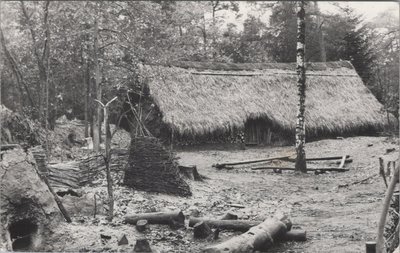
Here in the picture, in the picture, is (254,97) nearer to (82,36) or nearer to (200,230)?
(82,36)

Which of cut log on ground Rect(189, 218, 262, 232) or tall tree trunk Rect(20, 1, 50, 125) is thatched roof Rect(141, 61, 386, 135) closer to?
tall tree trunk Rect(20, 1, 50, 125)

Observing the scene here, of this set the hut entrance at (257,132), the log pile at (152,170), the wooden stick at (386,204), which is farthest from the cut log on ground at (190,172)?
the hut entrance at (257,132)

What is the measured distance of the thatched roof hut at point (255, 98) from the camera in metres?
11.9

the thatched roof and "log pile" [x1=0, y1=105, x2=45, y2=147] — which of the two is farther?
the thatched roof

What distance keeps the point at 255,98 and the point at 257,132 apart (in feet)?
3.42

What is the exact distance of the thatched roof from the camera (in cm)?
1193

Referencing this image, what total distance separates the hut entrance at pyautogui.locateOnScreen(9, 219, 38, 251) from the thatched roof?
293 inches

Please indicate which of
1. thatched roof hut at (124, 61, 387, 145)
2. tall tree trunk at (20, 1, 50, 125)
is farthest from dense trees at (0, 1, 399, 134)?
thatched roof hut at (124, 61, 387, 145)

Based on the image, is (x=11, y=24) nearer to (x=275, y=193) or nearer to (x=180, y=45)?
(x=180, y=45)

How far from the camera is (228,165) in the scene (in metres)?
9.27

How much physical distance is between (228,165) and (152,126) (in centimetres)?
325

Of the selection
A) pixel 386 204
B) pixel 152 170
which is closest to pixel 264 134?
pixel 152 170

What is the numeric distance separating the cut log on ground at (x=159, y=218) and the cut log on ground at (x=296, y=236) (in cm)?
Result: 104

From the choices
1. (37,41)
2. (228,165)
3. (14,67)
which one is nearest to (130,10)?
(37,41)
